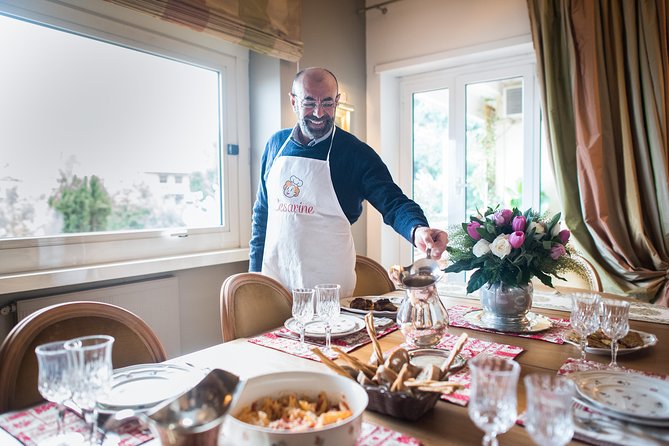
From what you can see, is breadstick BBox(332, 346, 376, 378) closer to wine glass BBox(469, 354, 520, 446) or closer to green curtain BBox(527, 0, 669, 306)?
wine glass BBox(469, 354, 520, 446)

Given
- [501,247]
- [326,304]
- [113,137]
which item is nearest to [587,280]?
[501,247]

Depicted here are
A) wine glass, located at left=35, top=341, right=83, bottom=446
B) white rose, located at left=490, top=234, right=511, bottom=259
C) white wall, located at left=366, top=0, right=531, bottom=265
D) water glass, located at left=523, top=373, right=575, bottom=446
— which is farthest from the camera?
white wall, located at left=366, top=0, right=531, bottom=265

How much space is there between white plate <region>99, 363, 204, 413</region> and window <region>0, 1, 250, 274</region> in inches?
47.3

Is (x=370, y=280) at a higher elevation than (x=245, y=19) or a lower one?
lower

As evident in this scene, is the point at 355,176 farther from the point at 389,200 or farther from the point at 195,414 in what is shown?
the point at 195,414

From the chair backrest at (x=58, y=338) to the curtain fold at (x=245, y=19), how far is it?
1.37 meters

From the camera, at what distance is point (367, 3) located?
3.29 metres

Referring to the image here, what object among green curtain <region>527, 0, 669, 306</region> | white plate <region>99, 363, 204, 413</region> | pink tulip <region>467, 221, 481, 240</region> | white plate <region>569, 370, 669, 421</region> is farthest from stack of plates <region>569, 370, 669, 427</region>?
green curtain <region>527, 0, 669, 306</region>

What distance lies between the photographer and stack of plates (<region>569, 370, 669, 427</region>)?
72cm

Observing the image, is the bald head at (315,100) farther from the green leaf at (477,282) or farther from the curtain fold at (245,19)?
the green leaf at (477,282)

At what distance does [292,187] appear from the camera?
1.72 m

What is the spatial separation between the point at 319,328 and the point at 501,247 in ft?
1.68

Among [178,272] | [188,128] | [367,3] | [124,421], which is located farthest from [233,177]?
[124,421]

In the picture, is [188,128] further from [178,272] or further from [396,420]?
[396,420]
